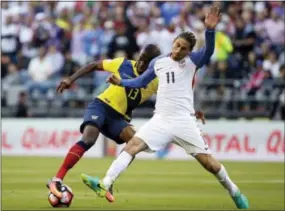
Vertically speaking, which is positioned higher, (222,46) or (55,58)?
(222,46)

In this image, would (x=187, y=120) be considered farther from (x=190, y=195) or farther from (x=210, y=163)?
(x=190, y=195)

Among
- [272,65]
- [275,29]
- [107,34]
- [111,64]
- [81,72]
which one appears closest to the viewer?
[81,72]

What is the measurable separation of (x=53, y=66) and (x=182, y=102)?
15201mm

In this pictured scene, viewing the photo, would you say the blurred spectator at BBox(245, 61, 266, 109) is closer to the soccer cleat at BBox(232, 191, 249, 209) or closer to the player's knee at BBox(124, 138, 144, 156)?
the soccer cleat at BBox(232, 191, 249, 209)

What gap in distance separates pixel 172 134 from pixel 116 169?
89 centimetres

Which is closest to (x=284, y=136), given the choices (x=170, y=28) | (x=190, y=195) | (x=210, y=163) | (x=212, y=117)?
(x=212, y=117)

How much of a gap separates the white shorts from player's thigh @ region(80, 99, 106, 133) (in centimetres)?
154

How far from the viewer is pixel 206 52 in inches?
Answer: 504

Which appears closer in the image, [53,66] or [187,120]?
[187,120]

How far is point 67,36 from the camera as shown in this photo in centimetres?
2867

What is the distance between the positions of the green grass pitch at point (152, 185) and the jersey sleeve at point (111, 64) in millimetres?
1983

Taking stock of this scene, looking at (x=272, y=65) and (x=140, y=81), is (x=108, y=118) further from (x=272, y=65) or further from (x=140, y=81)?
(x=272, y=65)

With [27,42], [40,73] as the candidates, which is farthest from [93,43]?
[27,42]

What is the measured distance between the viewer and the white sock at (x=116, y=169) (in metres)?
12.8
